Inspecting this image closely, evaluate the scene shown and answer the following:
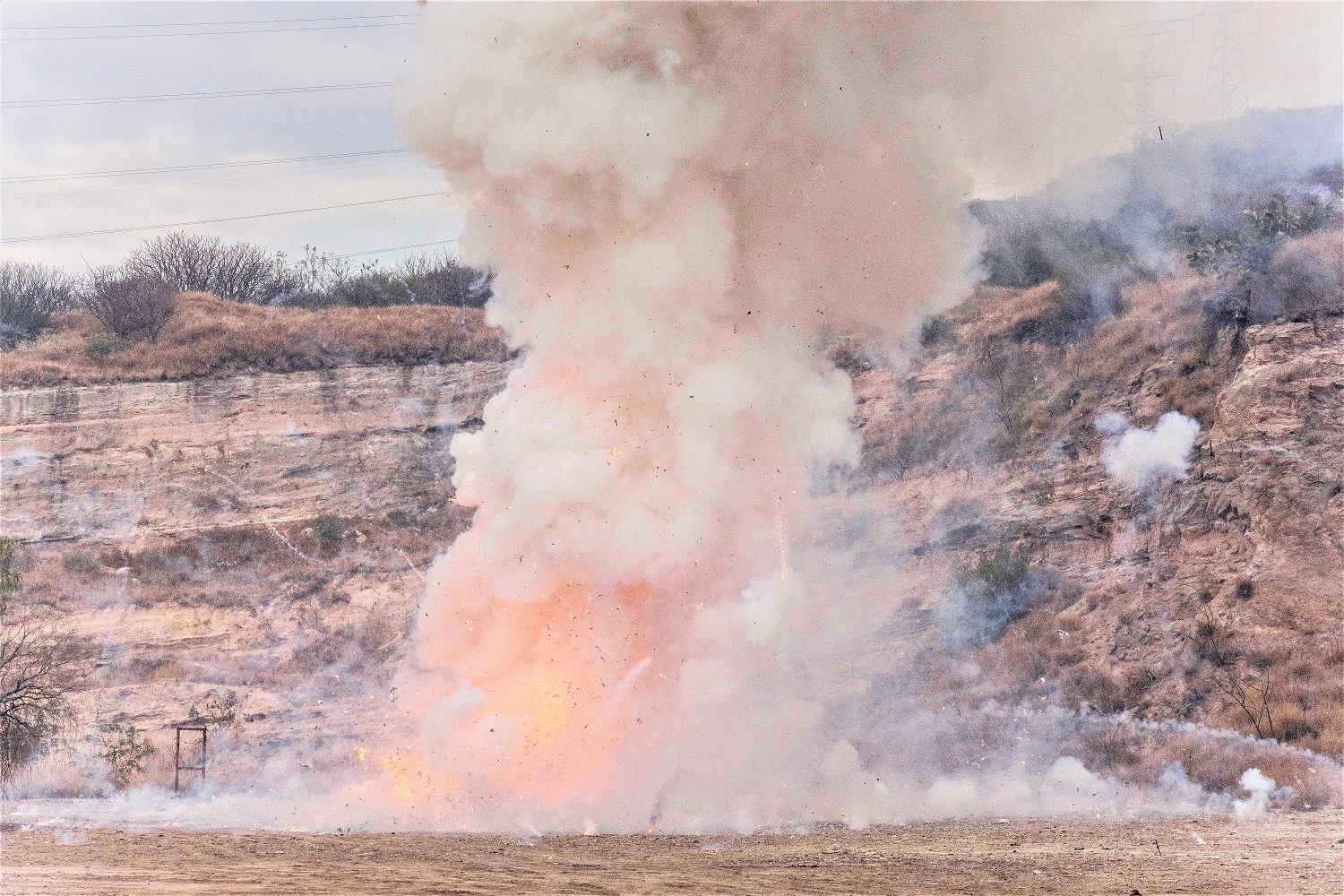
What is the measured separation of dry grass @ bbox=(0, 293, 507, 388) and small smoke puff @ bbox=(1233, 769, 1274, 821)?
34.4m

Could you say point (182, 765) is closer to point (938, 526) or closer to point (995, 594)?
point (938, 526)

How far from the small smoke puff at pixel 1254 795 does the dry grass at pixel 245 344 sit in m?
34.4

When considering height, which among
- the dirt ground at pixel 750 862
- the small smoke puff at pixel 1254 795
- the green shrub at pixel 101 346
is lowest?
the dirt ground at pixel 750 862

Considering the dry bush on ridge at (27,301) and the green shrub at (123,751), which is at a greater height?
the dry bush on ridge at (27,301)

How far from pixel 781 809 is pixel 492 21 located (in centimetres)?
1669

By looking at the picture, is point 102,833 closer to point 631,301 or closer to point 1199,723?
point 631,301

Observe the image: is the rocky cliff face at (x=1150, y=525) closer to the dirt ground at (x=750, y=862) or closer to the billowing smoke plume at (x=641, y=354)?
the dirt ground at (x=750, y=862)

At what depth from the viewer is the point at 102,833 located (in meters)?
26.7

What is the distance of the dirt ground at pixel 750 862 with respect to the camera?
61.9ft

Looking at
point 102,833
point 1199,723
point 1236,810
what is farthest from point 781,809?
point 102,833

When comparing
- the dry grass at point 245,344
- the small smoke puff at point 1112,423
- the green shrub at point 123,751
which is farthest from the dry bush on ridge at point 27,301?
the small smoke puff at point 1112,423

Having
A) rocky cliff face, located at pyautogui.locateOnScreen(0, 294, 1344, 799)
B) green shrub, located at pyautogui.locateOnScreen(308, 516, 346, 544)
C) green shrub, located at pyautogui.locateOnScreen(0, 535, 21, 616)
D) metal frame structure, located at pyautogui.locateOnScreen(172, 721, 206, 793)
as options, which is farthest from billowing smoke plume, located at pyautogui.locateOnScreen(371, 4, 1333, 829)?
green shrub, located at pyautogui.locateOnScreen(308, 516, 346, 544)

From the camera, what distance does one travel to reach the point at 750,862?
20906mm

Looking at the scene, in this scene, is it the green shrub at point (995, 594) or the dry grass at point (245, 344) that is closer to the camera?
the green shrub at point (995, 594)
